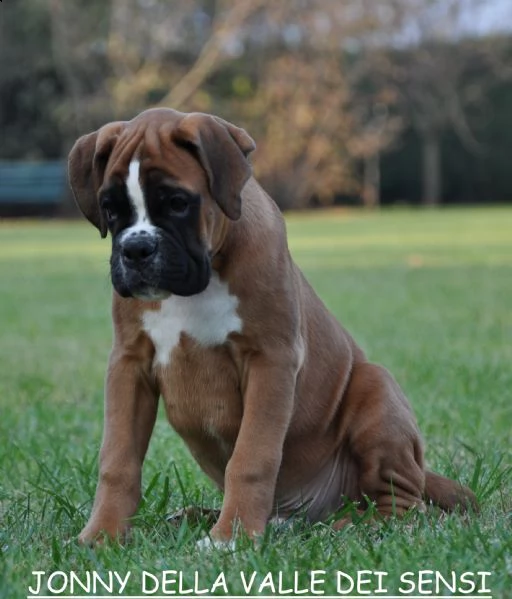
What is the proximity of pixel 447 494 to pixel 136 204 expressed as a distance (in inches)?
55.1

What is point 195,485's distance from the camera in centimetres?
418

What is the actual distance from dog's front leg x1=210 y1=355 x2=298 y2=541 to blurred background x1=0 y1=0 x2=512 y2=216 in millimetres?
28665

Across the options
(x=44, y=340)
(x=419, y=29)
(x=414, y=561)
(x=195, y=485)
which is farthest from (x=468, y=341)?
(x=419, y=29)

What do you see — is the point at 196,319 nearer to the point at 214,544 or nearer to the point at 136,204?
the point at 136,204

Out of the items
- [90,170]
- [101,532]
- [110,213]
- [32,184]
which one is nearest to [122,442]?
[101,532]

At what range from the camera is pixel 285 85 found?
110 feet

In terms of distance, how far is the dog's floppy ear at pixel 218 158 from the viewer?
3207 millimetres

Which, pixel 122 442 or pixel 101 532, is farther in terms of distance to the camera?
pixel 122 442

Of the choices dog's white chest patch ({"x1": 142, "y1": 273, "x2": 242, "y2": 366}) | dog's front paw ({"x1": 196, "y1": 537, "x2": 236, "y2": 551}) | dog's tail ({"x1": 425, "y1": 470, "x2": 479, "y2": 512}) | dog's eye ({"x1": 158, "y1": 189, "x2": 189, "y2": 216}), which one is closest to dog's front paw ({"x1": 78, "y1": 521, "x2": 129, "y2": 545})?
dog's front paw ({"x1": 196, "y1": 537, "x2": 236, "y2": 551})

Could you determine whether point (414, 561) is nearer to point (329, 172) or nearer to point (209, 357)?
point (209, 357)

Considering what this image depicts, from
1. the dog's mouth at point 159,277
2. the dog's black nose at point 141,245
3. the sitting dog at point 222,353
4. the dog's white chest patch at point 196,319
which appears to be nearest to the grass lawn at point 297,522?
the sitting dog at point 222,353

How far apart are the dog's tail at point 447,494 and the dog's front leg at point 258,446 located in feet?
2.22

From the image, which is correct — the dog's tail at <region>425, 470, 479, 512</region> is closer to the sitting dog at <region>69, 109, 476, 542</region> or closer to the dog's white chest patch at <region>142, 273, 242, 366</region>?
the sitting dog at <region>69, 109, 476, 542</region>

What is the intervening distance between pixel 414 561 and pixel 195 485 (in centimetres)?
141
